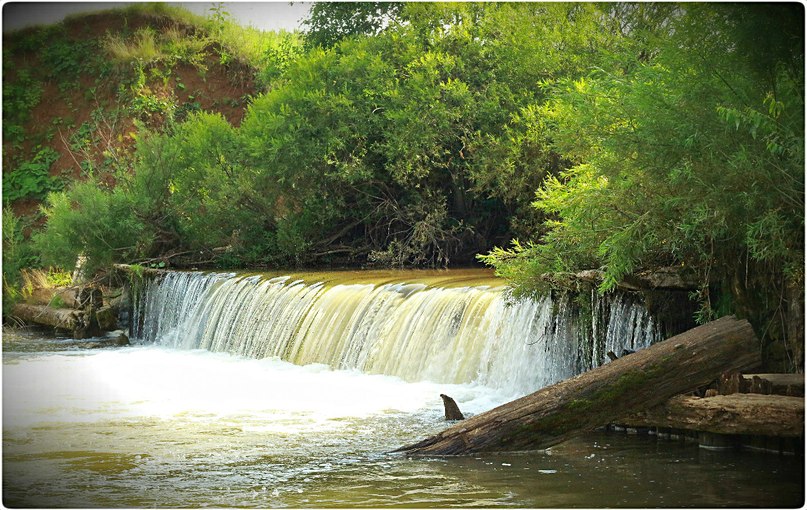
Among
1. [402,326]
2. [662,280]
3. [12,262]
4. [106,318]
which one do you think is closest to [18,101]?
[12,262]

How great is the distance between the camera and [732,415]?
8.20m

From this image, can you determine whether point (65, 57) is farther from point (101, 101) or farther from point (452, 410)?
point (452, 410)

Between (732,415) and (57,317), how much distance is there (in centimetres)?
1360

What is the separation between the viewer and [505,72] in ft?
63.6

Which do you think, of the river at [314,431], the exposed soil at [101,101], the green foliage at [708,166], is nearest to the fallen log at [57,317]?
the river at [314,431]

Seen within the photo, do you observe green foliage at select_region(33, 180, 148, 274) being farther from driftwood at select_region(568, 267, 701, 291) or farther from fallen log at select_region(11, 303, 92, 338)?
driftwood at select_region(568, 267, 701, 291)

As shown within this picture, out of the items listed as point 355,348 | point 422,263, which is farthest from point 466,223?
point 355,348

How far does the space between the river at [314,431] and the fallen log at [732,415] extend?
0.24 m

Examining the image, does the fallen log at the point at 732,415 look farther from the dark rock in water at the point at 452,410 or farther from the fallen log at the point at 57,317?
the fallen log at the point at 57,317

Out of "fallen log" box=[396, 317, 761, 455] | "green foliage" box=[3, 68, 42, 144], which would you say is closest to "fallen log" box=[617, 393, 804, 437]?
"fallen log" box=[396, 317, 761, 455]

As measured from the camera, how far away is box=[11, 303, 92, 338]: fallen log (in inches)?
728

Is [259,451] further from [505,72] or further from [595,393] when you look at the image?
[505,72]

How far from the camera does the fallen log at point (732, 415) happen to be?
790cm

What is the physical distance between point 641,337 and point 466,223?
10035 millimetres
